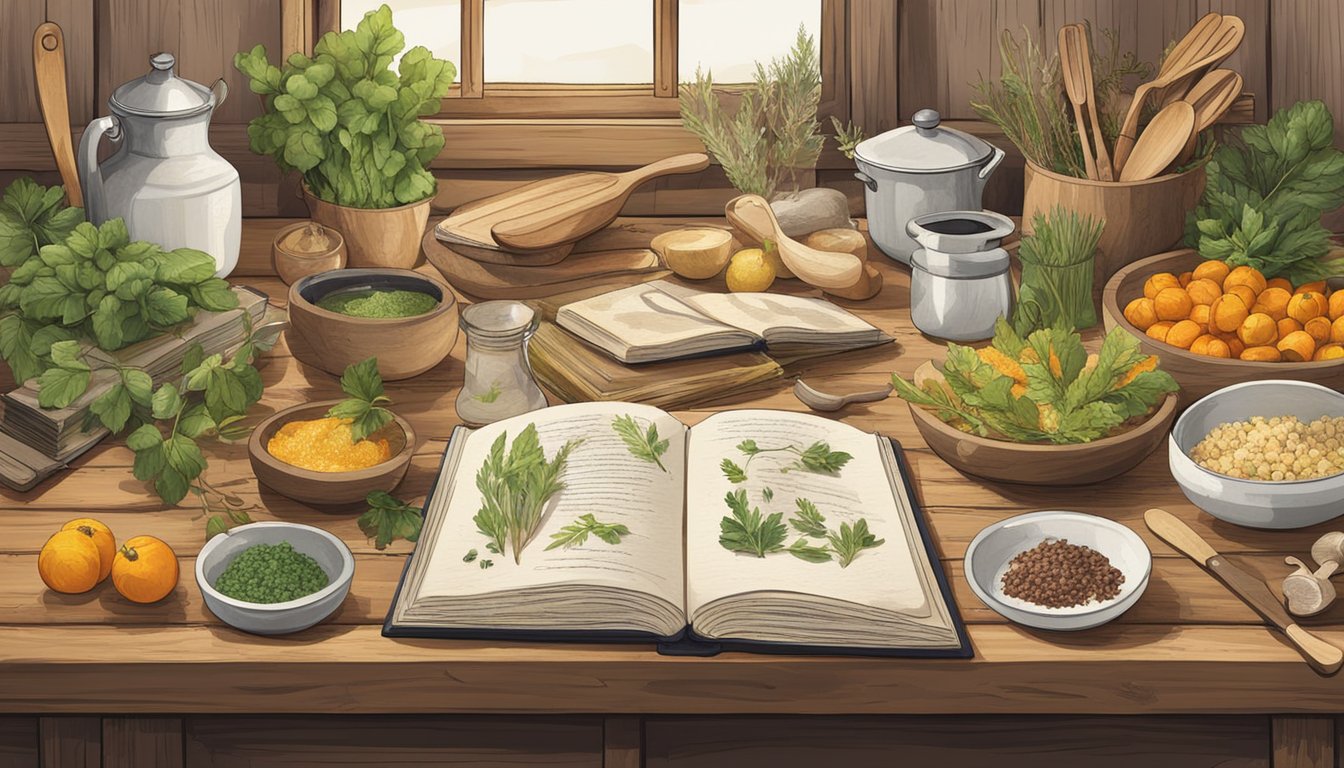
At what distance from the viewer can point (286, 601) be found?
4.49ft

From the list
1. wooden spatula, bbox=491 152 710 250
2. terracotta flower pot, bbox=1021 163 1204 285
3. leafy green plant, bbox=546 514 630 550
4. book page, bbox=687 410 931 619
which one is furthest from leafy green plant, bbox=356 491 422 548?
terracotta flower pot, bbox=1021 163 1204 285

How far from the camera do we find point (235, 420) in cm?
174

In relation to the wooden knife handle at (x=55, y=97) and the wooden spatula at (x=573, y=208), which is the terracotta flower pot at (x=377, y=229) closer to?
the wooden spatula at (x=573, y=208)

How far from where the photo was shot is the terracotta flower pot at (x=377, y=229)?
6.90 feet

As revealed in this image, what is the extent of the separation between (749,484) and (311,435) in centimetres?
49

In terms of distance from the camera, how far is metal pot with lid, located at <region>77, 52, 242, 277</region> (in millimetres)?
1910

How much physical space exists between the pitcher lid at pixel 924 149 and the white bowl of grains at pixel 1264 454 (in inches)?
24.5

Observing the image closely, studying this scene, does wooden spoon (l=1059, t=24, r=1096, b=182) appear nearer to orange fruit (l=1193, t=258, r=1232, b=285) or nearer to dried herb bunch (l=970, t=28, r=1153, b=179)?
dried herb bunch (l=970, t=28, r=1153, b=179)

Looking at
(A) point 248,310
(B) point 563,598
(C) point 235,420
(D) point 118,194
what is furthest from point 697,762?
(D) point 118,194

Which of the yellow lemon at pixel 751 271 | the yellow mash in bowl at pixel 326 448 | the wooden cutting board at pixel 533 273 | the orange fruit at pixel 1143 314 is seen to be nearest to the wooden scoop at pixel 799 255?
the yellow lemon at pixel 751 271

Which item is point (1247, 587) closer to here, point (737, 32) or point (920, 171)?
point (920, 171)

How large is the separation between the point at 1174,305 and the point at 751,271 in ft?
1.92

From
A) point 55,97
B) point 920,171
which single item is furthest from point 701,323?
point 55,97

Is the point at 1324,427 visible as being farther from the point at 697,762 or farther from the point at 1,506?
the point at 1,506
